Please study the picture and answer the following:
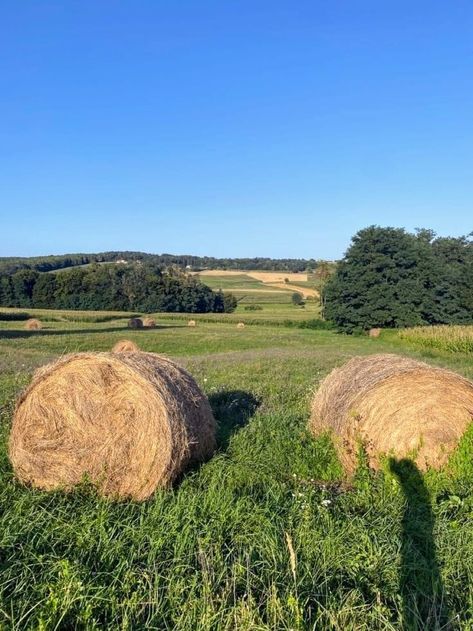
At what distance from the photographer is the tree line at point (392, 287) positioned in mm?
54125

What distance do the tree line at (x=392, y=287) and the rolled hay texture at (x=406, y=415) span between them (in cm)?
4739

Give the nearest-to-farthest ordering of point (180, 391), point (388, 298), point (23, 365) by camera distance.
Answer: point (180, 391), point (23, 365), point (388, 298)

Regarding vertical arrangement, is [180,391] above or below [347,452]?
above

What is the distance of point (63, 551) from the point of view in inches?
173

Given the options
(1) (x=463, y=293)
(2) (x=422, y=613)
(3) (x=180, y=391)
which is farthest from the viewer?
(1) (x=463, y=293)

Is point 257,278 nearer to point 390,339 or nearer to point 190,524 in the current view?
point 390,339

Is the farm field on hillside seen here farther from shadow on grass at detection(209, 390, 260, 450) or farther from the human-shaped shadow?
the human-shaped shadow

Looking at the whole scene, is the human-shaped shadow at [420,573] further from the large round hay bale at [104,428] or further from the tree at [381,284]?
the tree at [381,284]

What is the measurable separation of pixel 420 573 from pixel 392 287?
52.3 metres

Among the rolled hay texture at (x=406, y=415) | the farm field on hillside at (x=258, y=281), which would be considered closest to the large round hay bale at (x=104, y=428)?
the rolled hay texture at (x=406, y=415)

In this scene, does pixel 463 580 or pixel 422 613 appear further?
pixel 463 580

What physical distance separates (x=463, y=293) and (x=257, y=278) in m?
72.8

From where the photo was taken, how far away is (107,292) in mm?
87375

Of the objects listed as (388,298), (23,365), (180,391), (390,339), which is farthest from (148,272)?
(180,391)
